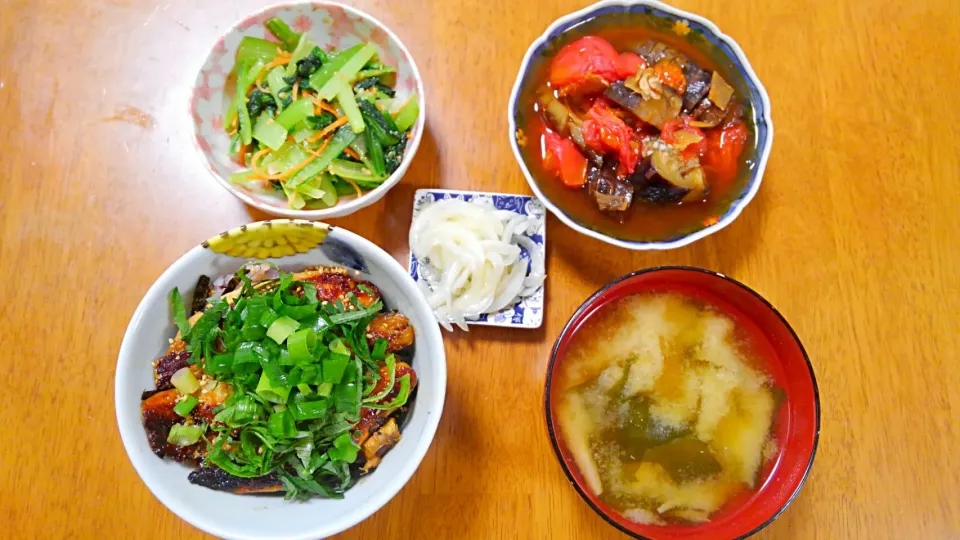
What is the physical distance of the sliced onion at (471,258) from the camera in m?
1.29

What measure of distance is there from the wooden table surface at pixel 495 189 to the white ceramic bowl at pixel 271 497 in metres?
0.25

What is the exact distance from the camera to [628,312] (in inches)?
48.2

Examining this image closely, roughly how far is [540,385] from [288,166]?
27.1 inches

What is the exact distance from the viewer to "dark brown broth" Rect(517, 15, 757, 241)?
4.25 ft

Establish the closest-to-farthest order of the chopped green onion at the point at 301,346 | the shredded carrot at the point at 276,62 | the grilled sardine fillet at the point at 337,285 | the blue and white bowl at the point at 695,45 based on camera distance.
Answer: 1. the chopped green onion at the point at 301,346
2. the grilled sardine fillet at the point at 337,285
3. the blue and white bowl at the point at 695,45
4. the shredded carrot at the point at 276,62

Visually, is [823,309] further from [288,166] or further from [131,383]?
[131,383]

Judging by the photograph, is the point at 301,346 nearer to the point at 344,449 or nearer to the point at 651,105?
the point at 344,449

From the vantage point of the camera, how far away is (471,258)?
128cm

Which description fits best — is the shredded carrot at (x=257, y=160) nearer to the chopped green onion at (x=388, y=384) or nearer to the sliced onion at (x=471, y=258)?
the sliced onion at (x=471, y=258)

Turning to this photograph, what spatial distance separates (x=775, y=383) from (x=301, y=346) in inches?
34.1

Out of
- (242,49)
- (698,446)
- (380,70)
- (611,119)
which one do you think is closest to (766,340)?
(698,446)

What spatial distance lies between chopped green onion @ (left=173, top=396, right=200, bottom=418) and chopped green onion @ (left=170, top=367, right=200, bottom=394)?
0.01 metres

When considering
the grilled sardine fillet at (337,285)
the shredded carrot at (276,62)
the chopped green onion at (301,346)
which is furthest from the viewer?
the shredded carrot at (276,62)

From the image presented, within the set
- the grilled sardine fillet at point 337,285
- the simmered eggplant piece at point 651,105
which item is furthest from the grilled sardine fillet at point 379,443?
the simmered eggplant piece at point 651,105
